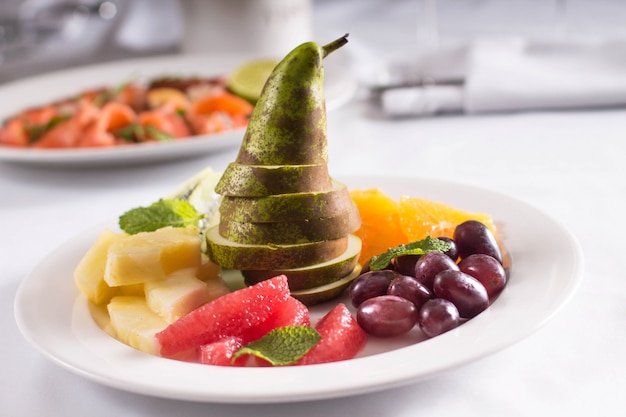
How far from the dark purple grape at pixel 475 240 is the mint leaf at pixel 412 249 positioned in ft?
0.15

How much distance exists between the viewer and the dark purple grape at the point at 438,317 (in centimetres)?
119

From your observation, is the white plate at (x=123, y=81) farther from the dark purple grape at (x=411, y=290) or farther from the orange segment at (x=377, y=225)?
the dark purple grape at (x=411, y=290)

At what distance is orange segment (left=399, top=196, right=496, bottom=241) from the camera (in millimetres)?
1508

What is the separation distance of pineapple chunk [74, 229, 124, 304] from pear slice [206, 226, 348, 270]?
21 cm

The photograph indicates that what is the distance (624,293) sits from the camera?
147cm

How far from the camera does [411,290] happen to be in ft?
4.18

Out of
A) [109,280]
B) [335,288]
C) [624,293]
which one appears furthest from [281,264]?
[624,293]

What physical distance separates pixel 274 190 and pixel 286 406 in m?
0.41

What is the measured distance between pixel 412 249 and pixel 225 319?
364 millimetres

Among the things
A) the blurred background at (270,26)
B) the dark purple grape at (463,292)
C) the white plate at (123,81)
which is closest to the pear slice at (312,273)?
the dark purple grape at (463,292)

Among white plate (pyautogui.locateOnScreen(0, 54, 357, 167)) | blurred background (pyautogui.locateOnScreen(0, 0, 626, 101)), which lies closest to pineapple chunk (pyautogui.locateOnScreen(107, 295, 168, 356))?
white plate (pyautogui.locateOnScreen(0, 54, 357, 167))

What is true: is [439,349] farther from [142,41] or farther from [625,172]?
[142,41]

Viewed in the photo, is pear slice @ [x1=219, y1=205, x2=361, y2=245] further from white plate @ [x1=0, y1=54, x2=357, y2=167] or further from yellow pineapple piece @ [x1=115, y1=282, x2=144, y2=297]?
white plate @ [x1=0, y1=54, x2=357, y2=167]

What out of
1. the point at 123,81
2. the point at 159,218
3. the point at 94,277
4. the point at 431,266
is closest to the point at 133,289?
the point at 94,277
